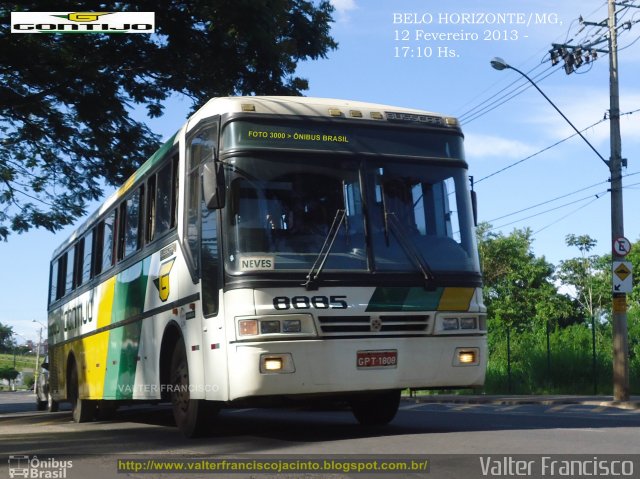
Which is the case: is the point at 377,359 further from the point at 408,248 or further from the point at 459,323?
the point at 408,248

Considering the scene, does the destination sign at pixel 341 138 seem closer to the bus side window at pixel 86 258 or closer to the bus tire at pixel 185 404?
the bus tire at pixel 185 404

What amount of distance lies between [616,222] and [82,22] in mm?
12844

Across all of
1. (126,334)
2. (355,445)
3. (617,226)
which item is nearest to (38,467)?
(355,445)

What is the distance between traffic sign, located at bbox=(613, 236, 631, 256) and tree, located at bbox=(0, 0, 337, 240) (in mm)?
7873

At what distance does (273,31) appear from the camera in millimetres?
17266

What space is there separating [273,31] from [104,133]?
190 inches

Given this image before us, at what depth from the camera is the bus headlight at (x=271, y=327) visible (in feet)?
29.7

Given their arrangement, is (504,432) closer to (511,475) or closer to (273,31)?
(511,475)

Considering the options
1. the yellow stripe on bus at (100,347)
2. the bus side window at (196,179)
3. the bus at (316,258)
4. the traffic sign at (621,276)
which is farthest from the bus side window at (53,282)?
the traffic sign at (621,276)

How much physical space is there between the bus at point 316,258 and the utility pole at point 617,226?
1252 centimetres

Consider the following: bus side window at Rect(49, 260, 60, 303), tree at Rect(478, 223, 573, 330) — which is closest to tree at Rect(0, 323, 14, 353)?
tree at Rect(478, 223, 573, 330)

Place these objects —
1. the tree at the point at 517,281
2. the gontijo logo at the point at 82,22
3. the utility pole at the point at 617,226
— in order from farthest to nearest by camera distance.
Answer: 1. the tree at the point at 517,281
2. the utility pole at the point at 617,226
3. the gontijo logo at the point at 82,22

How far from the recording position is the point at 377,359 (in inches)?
369

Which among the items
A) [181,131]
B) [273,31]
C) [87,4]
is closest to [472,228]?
[181,131]
